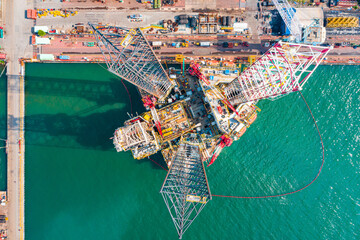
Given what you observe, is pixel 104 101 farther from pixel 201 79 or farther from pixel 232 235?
pixel 232 235

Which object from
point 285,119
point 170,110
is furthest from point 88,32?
point 285,119

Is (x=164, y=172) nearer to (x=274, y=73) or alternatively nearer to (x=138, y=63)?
(x=138, y=63)

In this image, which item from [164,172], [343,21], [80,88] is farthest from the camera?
[80,88]

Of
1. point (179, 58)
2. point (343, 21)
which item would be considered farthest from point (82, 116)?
point (343, 21)

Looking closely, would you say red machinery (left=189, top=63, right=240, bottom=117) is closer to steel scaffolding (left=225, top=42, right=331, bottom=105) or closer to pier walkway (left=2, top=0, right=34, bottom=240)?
steel scaffolding (left=225, top=42, right=331, bottom=105)

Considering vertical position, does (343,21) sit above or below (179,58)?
above

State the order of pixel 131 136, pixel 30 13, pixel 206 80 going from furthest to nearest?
pixel 30 13 < pixel 206 80 < pixel 131 136

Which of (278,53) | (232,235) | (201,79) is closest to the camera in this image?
(278,53)
